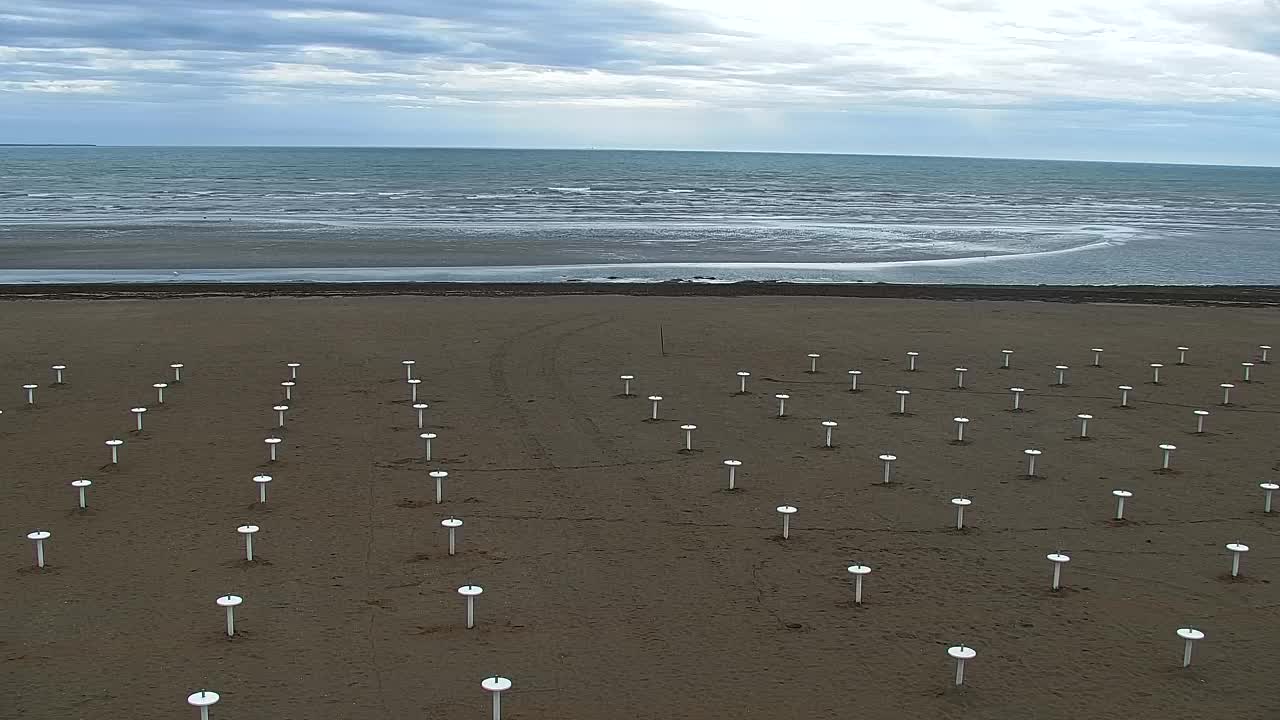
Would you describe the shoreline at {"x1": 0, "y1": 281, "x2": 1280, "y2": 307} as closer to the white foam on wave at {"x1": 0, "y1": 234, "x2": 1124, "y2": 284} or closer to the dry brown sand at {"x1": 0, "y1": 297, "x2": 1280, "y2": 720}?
the white foam on wave at {"x1": 0, "y1": 234, "x2": 1124, "y2": 284}

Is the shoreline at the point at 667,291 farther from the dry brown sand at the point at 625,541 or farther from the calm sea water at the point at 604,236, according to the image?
the dry brown sand at the point at 625,541

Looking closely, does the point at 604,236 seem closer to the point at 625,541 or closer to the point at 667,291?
the point at 667,291

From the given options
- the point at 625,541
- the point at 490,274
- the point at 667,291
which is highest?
the point at 667,291

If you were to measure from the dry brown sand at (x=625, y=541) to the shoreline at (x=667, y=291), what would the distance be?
24.5 feet

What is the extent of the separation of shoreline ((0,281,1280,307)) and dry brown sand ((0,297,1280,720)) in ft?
24.5

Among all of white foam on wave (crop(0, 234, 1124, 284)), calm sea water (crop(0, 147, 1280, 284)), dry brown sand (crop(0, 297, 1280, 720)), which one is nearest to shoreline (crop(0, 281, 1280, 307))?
white foam on wave (crop(0, 234, 1124, 284))

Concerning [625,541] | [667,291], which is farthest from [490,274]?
[625,541]

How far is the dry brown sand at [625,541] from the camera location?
774cm

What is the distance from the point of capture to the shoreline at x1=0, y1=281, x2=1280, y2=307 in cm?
2664

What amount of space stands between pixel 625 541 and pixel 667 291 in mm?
18055

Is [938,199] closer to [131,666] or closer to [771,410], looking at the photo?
[771,410]

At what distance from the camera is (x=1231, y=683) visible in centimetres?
779

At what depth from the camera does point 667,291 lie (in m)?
28.2

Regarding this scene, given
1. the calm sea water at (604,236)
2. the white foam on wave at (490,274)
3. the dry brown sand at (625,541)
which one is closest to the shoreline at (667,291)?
the white foam on wave at (490,274)
